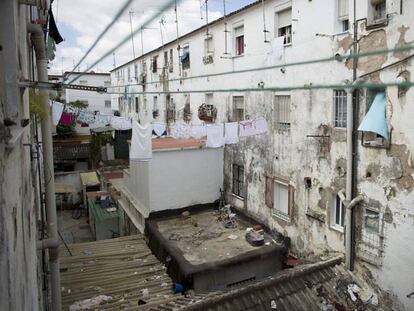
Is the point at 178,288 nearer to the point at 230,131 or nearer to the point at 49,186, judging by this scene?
the point at 230,131

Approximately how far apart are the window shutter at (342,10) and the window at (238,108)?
641 centimetres

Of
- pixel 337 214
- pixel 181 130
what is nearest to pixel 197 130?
pixel 181 130

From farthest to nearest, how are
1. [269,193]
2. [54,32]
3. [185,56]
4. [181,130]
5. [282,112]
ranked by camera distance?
[185,56] → [269,193] → [282,112] → [181,130] → [54,32]

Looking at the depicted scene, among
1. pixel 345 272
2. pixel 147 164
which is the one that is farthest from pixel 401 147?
pixel 147 164

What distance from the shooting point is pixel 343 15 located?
11.5m

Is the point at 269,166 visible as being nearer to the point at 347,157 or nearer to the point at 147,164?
the point at 347,157

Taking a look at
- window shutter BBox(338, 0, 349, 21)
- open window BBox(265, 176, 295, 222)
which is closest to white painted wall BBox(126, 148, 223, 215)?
open window BBox(265, 176, 295, 222)

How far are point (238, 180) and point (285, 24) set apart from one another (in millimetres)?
7158

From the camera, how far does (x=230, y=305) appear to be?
28.3 feet

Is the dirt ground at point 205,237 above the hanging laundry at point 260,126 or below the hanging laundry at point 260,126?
below

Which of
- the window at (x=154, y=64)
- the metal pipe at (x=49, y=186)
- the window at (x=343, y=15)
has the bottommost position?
the metal pipe at (x=49, y=186)

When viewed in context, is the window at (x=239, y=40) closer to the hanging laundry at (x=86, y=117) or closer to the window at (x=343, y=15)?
the window at (x=343, y=15)

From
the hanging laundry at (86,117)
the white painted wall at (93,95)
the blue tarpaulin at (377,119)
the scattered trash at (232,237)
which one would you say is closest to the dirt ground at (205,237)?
the scattered trash at (232,237)

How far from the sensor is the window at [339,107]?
11734 millimetres
